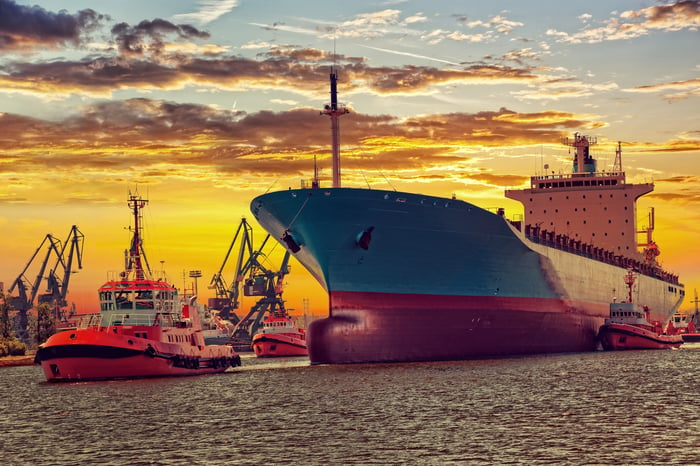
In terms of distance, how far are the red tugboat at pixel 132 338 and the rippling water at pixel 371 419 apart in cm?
96

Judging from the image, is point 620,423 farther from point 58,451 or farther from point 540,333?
point 540,333

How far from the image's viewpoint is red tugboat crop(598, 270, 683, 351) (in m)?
85.4

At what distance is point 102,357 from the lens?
167ft

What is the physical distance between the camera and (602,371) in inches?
2245

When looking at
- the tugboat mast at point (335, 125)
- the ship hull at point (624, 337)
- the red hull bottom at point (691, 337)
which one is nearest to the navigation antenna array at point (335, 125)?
the tugboat mast at point (335, 125)

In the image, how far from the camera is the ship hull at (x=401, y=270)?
57.2 m

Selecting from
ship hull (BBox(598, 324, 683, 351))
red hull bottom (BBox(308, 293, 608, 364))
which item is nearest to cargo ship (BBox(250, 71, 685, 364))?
red hull bottom (BBox(308, 293, 608, 364))

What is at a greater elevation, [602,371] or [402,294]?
[402,294]

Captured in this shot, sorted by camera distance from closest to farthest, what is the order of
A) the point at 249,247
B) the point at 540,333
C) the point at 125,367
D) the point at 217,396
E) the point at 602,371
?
the point at 217,396
the point at 125,367
the point at 602,371
the point at 540,333
the point at 249,247

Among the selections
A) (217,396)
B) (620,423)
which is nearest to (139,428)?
(217,396)

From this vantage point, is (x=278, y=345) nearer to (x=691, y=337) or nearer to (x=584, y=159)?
(x=584, y=159)

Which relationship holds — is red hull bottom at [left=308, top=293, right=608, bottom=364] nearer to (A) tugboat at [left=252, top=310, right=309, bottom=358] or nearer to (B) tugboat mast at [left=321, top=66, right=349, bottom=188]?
(B) tugboat mast at [left=321, top=66, right=349, bottom=188]

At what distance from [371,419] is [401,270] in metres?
23.7

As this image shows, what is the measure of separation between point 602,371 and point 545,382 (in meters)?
10.1
